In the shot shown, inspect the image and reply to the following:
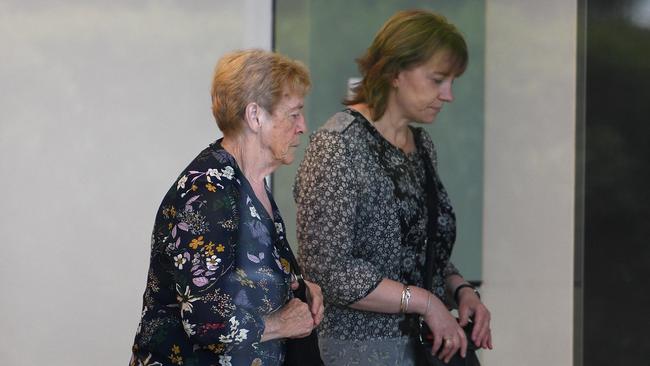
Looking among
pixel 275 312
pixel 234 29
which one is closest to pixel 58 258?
pixel 234 29

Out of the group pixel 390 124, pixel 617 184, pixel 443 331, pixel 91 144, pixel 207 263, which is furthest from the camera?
pixel 91 144

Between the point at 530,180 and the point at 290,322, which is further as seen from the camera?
the point at 530,180

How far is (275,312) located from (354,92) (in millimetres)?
883

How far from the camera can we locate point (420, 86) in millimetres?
2938

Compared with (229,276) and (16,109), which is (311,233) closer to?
(229,276)

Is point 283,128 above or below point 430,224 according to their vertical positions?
above

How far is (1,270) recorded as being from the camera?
4.70m

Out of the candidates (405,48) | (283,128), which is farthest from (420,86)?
(283,128)

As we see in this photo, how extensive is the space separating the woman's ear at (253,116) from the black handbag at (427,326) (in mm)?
720

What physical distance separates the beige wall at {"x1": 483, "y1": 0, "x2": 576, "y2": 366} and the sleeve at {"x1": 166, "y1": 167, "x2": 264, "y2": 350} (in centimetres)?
162

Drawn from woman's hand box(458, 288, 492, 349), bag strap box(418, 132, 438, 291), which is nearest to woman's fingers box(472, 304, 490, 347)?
woman's hand box(458, 288, 492, 349)

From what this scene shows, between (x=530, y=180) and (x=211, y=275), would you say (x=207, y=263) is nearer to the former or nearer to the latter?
(x=211, y=275)

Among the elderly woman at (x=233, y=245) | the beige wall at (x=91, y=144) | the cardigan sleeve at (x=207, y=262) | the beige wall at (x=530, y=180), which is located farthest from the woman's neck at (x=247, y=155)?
the beige wall at (x=91, y=144)

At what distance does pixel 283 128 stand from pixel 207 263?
42 centimetres
